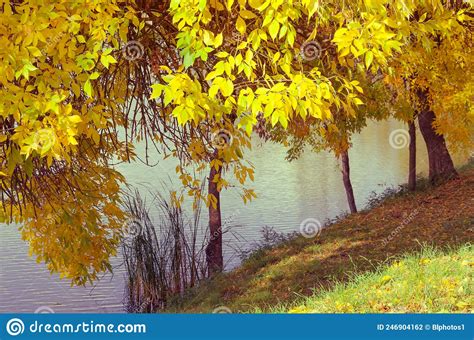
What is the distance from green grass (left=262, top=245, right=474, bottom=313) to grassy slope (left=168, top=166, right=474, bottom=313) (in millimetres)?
865

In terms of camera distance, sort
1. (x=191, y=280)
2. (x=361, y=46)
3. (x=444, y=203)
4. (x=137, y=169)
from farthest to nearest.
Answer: (x=137, y=169) < (x=444, y=203) < (x=191, y=280) < (x=361, y=46)

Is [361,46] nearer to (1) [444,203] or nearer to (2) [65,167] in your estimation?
(2) [65,167]

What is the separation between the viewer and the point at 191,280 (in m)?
17.4

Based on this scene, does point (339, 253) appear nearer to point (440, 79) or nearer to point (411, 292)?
point (440, 79)

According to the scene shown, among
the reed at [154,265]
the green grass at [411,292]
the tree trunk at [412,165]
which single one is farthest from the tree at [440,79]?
the reed at [154,265]

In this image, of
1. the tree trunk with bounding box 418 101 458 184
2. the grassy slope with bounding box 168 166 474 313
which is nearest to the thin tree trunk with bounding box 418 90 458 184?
the tree trunk with bounding box 418 101 458 184

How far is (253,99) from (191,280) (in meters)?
10.9

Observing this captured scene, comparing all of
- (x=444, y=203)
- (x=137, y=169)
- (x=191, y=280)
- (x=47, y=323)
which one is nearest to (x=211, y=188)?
(x=191, y=280)

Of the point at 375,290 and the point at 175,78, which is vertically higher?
the point at 175,78

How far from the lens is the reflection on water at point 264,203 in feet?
61.3

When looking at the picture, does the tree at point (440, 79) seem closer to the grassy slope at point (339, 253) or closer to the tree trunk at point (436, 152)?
the tree trunk at point (436, 152)

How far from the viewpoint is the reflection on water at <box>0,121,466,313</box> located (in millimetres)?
18688

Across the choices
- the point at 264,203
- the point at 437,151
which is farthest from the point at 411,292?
the point at 264,203

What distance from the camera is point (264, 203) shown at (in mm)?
30094
